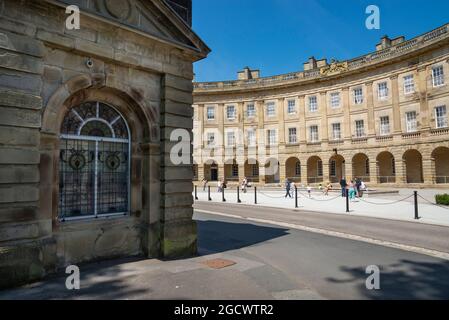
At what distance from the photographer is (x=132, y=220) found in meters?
6.84

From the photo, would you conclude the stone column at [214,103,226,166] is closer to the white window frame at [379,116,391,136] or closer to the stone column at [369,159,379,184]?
the stone column at [369,159,379,184]

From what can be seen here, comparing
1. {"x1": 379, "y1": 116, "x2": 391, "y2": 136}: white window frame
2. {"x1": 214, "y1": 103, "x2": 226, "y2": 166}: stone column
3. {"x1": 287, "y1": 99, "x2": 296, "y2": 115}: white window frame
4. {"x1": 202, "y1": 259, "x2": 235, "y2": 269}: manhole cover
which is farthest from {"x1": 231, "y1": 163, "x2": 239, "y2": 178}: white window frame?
{"x1": 202, "y1": 259, "x2": 235, "y2": 269}: manhole cover

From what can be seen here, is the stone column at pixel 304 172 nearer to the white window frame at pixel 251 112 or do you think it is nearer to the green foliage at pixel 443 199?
the white window frame at pixel 251 112

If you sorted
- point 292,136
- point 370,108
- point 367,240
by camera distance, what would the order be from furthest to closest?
point 292,136 < point 370,108 < point 367,240

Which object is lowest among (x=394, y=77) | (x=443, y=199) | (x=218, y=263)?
(x=218, y=263)

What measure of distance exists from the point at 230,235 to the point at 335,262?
381cm

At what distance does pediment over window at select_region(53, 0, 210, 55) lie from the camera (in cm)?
606

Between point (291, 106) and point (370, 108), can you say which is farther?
point (291, 106)

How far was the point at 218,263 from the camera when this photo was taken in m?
6.47

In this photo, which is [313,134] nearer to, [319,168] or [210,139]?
[319,168]

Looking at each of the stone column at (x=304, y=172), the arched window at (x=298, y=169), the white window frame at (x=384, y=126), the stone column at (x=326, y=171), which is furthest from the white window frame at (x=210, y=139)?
the white window frame at (x=384, y=126)

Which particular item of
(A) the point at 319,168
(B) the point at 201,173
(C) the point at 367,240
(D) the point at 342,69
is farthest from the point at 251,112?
(C) the point at 367,240

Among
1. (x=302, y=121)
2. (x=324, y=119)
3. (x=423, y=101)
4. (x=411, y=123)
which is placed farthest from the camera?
(x=302, y=121)

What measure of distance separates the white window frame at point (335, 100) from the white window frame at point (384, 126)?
5583mm
